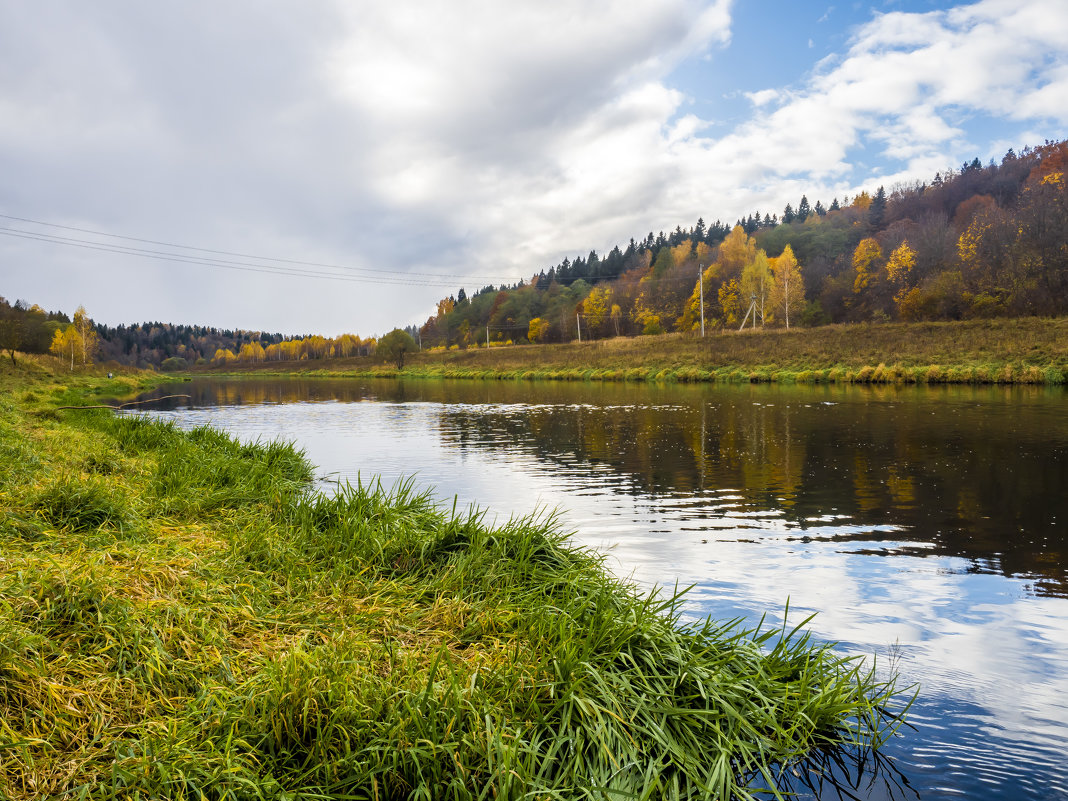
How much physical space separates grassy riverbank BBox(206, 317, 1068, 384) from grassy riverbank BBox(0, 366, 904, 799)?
37.0 metres

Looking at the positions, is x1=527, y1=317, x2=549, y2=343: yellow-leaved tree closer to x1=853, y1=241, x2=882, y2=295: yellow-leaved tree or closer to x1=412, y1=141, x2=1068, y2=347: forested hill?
x1=412, y1=141, x2=1068, y2=347: forested hill

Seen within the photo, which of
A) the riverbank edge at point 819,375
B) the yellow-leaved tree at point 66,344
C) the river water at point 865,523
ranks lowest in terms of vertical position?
the river water at point 865,523

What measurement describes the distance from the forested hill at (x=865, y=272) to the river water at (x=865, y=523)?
3901cm

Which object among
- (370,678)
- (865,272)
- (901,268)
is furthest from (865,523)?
(865,272)

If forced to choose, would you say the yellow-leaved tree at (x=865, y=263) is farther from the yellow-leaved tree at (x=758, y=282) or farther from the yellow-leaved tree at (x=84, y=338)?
the yellow-leaved tree at (x=84, y=338)

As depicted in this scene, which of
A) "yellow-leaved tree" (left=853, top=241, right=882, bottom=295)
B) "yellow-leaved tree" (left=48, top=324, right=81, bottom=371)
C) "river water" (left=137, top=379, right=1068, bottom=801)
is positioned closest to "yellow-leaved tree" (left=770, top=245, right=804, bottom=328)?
"yellow-leaved tree" (left=853, top=241, right=882, bottom=295)

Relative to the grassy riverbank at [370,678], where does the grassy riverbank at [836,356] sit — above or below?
above

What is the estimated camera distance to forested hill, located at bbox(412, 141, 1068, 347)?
51562 mm

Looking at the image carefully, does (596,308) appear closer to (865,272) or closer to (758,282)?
(758,282)

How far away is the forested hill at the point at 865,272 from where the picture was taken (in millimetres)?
51562

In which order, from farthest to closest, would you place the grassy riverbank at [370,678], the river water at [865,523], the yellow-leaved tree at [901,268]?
the yellow-leaved tree at [901,268] < the river water at [865,523] < the grassy riverbank at [370,678]

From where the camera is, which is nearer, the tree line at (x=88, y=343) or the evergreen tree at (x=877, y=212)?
the tree line at (x=88, y=343)

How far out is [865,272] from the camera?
76875 mm

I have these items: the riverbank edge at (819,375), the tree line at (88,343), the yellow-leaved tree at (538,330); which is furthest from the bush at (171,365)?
the riverbank edge at (819,375)
